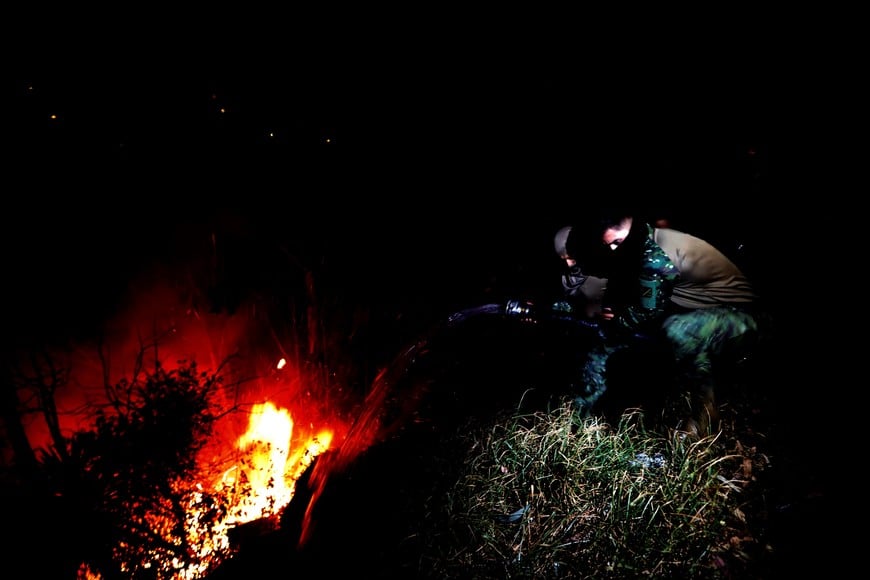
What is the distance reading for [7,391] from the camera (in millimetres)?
3914

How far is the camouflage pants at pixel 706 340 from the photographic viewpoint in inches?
171

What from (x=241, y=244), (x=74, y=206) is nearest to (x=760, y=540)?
(x=241, y=244)

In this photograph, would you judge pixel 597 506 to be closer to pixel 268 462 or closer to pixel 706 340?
pixel 706 340

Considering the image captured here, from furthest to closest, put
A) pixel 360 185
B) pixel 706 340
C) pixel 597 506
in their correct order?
pixel 360 185 → pixel 706 340 → pixel 597 506

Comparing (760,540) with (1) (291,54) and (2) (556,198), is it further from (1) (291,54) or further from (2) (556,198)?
(1) (291,54)

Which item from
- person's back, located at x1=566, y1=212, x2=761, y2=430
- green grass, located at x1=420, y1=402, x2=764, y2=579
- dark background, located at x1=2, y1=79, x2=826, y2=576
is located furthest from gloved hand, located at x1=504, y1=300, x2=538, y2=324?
dark background, located at x1=2, y1=79, x2=826, y2=576

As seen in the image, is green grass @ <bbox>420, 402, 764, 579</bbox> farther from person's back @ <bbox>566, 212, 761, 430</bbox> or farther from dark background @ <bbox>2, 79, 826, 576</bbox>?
dark background @ <bbox>2, 79, 826, 576</bbox>

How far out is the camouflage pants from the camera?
14.3 ft

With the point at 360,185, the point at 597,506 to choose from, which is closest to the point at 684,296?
the point at 597,506

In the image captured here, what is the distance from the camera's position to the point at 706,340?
4402 millimetres

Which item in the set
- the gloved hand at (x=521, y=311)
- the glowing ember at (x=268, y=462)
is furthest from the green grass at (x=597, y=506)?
the glowing ember at (x=268, y=462)

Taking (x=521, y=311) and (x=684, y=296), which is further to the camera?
(x=521, y=311)

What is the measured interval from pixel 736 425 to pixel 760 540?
1408 mm

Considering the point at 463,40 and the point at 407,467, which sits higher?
the point at 463,40
